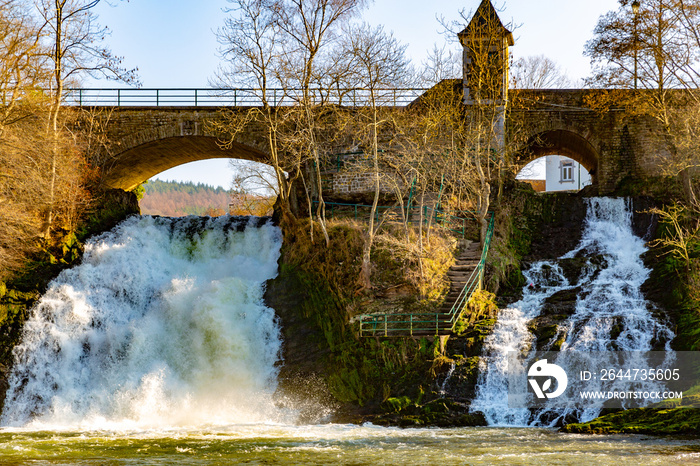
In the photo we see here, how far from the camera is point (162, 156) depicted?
3048cm

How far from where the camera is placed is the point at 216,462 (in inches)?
495

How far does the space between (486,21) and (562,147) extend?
919 centimetres

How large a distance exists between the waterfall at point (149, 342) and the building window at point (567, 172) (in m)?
38.5

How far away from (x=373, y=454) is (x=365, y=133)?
46.3 ft

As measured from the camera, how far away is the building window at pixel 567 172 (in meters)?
57.6

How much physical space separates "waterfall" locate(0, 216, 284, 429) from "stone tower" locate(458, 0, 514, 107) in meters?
9.55

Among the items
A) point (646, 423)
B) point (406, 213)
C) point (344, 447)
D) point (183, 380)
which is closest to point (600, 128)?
point (406, 213)

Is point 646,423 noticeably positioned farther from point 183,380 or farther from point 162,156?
point 162,156

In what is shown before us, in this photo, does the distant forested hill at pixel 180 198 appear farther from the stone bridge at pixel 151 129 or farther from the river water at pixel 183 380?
the river water at pixel 183 380

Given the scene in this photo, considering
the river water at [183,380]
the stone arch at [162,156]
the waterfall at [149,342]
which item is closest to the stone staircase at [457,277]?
the river water at [183,380]

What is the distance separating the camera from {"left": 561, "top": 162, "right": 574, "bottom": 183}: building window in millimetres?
57625

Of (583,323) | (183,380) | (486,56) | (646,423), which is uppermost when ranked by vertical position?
(486,56)

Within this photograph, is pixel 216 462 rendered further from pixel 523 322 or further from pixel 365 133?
pixel 365 133

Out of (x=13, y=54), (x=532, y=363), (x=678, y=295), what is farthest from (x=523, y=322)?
(x=13, y=54)
